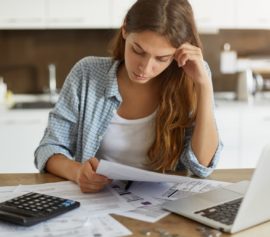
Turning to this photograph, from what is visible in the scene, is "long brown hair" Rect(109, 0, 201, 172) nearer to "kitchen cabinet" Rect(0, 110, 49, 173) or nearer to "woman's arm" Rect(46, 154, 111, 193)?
"woman's arm" Rect(46, 154, 111, 193)

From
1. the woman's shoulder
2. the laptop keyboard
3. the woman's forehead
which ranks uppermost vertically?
the woman's forehead

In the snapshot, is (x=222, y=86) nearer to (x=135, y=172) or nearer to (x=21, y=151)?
(x=21, y=151)

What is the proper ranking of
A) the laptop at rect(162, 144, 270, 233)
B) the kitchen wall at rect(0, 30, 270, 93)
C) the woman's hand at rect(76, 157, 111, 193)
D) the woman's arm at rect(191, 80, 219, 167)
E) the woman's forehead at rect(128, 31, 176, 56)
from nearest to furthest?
1. the laptop at rect(162, 144, 270, 233)
2. the woman's hand at rect(76, 157, 111, 193)
3. the woman's forehead at rect(128, 31, 176, 56)
4. the woman's arm at rect(191, 80, 219, 167)
5. the kitchen wall at rect(0, 30, 270, 93)

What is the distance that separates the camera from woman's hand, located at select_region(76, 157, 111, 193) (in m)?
1.14

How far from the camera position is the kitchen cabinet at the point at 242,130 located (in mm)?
3043

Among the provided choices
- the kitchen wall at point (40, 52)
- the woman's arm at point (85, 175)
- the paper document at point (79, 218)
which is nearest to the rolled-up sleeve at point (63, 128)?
the woman's arm at point (85, 175)

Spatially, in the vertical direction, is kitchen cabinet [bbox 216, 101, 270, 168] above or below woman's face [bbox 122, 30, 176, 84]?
below

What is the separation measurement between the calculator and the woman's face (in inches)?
18.6

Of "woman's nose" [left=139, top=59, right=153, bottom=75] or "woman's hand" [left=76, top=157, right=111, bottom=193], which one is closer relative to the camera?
"woman's hand" [left=76, top=157, right=111, bottom=193]

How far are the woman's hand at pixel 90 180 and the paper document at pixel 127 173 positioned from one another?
2.0 inches

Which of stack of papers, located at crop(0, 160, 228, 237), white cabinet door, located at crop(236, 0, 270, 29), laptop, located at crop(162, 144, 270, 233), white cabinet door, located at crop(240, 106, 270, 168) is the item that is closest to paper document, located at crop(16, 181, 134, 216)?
stack of papers, located at crop(0, 160, 228, 237)

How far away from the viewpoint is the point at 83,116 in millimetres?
1474

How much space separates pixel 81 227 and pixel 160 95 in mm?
711

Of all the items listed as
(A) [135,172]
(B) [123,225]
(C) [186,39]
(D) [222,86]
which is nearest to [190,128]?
(C) [186,39]
